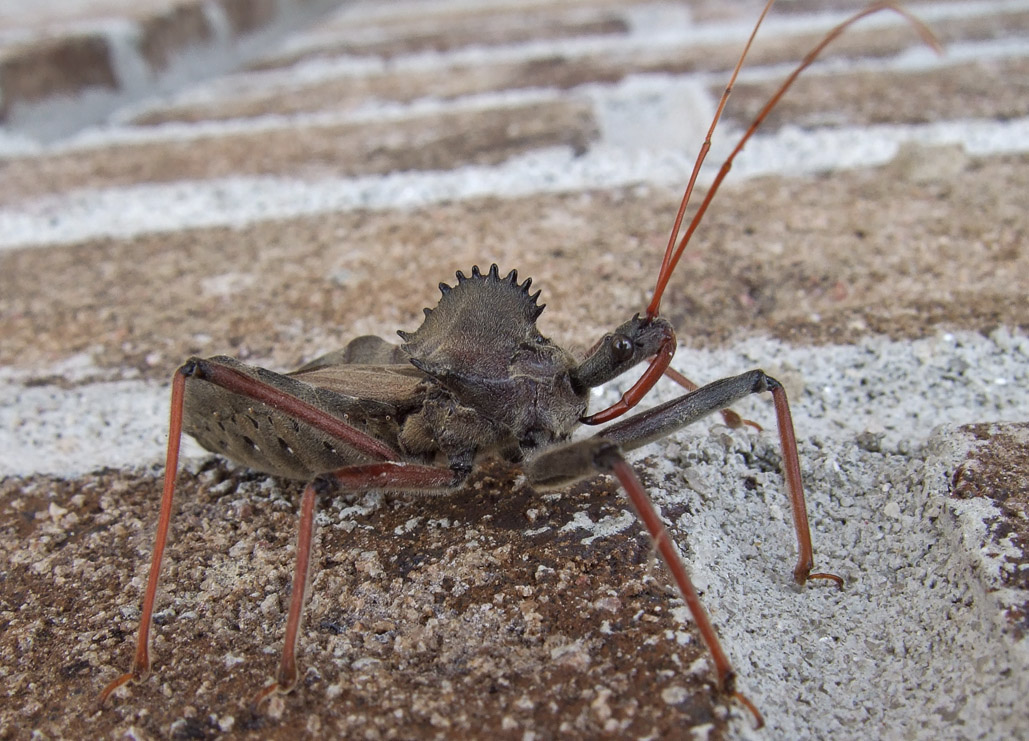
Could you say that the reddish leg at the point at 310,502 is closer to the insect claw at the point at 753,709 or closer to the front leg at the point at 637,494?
the front leg at the point at 637,494

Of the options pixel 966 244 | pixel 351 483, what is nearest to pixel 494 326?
pixel 351 483

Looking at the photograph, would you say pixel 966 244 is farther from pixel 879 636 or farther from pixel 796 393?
pixel 879 636

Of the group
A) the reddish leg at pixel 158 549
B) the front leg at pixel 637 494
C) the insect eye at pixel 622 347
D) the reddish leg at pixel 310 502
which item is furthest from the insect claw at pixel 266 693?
the insect eye at pixel 622 347

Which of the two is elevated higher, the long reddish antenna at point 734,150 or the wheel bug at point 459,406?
the long reddish antenna at point 734,150

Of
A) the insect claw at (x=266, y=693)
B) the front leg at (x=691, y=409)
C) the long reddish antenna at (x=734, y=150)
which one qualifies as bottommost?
the insect claw at (x=266, y=693)

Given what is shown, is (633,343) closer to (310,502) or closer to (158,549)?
(310,502)

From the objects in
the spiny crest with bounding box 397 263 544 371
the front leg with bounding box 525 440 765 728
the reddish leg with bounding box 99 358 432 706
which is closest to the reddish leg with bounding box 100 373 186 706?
the reddish leg with bounding box 99 358 432 706
